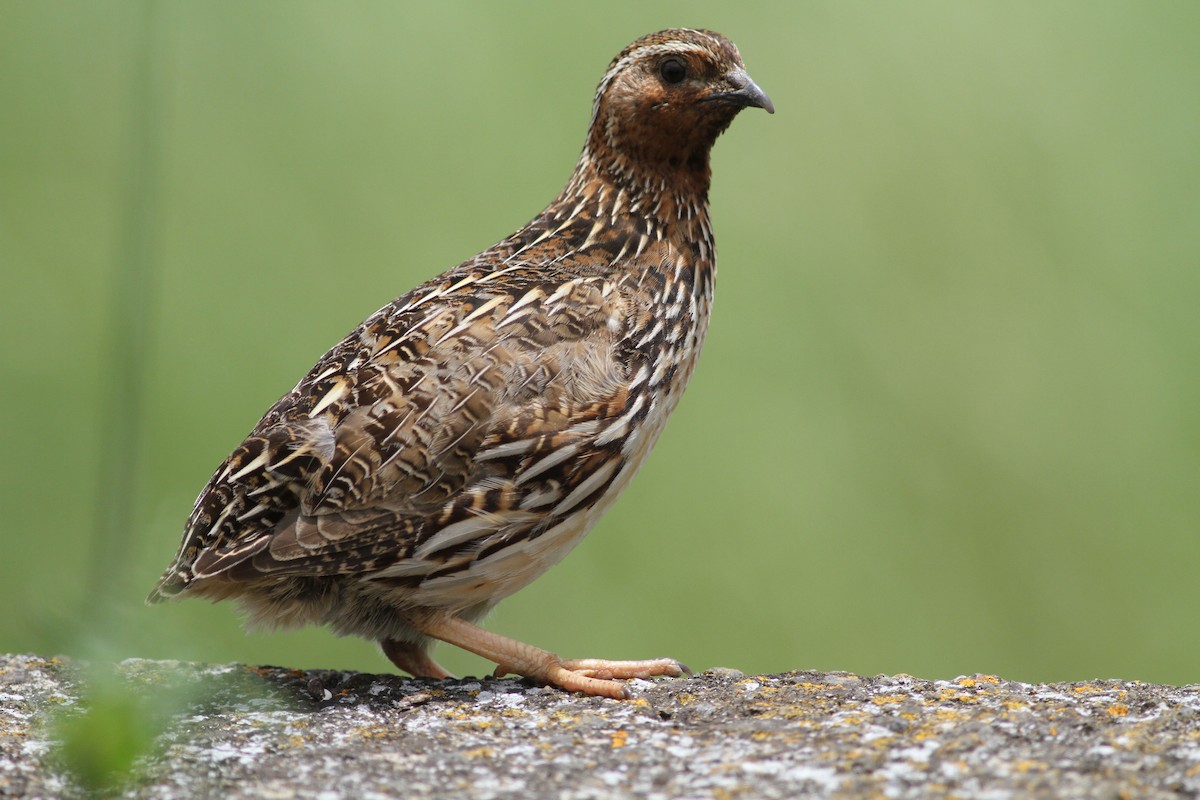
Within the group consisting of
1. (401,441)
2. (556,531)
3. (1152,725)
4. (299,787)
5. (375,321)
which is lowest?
(1152,725)

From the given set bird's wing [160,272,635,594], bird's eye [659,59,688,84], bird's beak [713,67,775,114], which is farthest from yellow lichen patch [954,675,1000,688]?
bird's eye [659,59,688,84]

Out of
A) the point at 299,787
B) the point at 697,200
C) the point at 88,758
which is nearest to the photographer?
the point at 88,758

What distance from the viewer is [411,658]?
5.39m

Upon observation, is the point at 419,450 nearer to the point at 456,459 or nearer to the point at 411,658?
the point at 456,459

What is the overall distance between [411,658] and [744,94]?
9.37 ft

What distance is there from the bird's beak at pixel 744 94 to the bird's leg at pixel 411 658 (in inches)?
108

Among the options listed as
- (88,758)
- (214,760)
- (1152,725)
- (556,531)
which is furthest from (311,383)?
(1152,725)

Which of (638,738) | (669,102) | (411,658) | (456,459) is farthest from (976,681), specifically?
(669,102)

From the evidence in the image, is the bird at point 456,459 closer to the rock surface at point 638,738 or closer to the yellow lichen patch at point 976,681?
the rock surface at point 638,738

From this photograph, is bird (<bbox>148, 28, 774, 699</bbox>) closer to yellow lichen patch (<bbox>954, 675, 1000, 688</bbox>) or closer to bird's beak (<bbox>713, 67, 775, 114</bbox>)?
bird's beak (<bbox>713, 67, 775, 114</bbox>)

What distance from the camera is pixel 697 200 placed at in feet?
19.4

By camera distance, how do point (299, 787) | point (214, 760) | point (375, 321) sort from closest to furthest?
point (299, 787) → point (214, 760) → point (375, 321)

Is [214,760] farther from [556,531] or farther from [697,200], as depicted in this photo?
[697,200]

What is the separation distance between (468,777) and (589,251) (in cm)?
268
